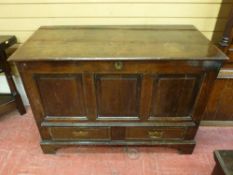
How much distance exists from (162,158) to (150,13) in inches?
47.2

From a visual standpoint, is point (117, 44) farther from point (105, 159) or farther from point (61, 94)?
point (105, 159)

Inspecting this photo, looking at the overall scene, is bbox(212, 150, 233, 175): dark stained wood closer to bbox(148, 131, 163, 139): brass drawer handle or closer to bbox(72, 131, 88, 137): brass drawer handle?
bbox(148, 131, 163, 139): brass drawer handle

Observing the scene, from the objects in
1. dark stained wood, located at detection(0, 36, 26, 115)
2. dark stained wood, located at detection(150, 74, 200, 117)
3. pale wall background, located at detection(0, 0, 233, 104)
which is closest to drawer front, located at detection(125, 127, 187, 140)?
dark stained wood, located at detection(150, 74, 200, 117)

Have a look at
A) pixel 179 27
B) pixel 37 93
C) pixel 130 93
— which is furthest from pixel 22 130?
pixel 179 27

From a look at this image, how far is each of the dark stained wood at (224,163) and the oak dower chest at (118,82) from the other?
0.46 meters

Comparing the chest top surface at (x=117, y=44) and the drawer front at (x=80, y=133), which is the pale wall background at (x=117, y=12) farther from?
the drawer front at (x=80, y=133)

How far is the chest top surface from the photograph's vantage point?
1133 mm

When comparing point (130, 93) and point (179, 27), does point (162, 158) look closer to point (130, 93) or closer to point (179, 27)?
point (130, 93)

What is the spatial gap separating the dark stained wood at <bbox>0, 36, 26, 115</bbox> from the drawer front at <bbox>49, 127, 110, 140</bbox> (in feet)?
2.21

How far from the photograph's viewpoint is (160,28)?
1.56 meters

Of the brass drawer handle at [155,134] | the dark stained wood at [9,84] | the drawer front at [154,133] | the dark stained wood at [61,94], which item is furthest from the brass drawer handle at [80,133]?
the dark stained wood at [9,84]

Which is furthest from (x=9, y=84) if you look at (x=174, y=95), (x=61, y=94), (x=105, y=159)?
(x=174, y=95)

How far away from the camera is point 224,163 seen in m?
0.89

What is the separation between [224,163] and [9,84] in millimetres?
1820
